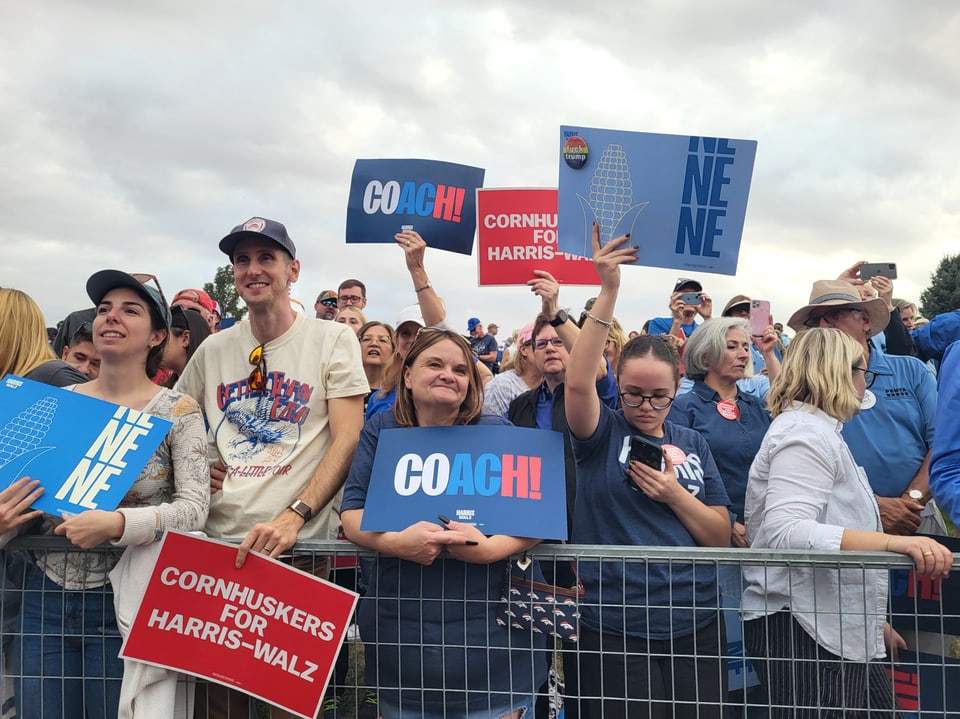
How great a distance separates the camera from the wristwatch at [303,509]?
296cm

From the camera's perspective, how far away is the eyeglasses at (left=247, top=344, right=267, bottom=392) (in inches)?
128

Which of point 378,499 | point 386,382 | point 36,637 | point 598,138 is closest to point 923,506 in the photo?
point 598,138

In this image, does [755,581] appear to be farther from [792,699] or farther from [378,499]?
[378,499]

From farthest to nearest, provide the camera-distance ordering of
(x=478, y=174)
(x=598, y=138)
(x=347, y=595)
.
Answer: (x=478, y=174) → (x=598, y=138) → (x=347, y=595)

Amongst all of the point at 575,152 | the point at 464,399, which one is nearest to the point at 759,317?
the point at 575,152

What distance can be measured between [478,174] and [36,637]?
10.6 feet

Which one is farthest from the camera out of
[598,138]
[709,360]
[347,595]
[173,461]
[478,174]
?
[478,174]

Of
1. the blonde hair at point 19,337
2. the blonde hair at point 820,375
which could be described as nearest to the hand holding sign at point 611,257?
the blonde hair at point 820,375

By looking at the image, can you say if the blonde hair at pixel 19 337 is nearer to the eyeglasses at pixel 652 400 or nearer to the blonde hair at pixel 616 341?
the eyeglasses at pixel 652 400

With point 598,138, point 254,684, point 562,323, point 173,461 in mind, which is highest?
point 598,138

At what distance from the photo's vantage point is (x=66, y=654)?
2.85 m

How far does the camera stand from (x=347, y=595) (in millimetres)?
2711

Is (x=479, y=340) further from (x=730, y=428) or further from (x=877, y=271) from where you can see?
(x=730, y=428)

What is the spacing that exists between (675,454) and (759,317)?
2.38 m
